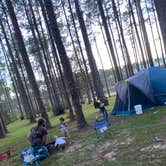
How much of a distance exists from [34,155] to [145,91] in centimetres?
556

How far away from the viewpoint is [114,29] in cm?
2650

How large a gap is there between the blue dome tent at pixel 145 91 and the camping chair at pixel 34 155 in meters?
4.41

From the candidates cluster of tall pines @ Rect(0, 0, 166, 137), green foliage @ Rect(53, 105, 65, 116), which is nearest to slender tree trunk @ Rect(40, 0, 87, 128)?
cluster of tall pines @ Rect(0, 0, 166, 137)

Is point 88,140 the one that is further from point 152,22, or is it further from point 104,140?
point 152,22

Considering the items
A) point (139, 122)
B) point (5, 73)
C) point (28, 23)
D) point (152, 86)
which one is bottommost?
point (139, 122)

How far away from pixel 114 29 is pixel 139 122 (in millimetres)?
18875

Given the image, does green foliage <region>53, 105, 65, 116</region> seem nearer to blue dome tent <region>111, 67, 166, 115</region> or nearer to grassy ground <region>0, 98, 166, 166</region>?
blue dome tent <region>111, 67, 166, 115</region>

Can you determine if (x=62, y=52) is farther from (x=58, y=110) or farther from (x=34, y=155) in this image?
(x=58, y=110)

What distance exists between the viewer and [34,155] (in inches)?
267

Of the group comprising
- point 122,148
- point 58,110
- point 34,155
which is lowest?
point 58,110

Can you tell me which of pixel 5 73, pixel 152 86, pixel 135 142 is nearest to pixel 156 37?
pixel 5 73

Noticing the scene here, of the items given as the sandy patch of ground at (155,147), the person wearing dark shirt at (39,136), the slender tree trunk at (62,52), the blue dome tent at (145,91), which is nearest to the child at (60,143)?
the person wearing dark shirt at (39,136)

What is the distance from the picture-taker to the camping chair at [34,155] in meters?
6.48

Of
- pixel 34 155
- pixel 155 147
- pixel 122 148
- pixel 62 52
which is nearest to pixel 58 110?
pixel 62 52
